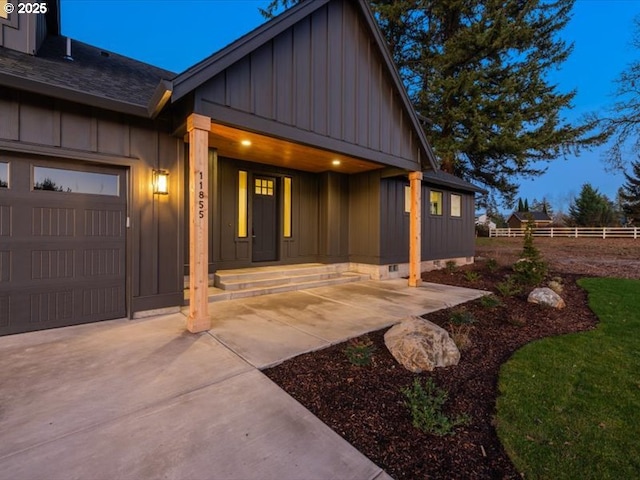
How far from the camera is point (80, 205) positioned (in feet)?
13.7

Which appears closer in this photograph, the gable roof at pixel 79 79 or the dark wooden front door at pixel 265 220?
the gable roof at pixel 79 79

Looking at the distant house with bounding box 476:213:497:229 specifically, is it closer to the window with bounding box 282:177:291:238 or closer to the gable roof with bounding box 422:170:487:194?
the gable roof with bounding box 422:170:487:194

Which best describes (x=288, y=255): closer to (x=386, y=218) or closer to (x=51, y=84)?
(x=386, y=218)

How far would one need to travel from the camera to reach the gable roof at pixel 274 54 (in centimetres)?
386

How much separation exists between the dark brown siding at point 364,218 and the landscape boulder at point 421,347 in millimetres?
4723

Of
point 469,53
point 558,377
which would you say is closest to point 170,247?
point 558,377

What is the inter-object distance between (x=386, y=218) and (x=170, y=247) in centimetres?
550

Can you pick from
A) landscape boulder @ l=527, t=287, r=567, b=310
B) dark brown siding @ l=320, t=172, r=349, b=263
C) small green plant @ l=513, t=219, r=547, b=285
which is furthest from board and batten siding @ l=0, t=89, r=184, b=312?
small green plant @ l=513, t=219, r=547, b=285

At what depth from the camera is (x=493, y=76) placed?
1380 cm

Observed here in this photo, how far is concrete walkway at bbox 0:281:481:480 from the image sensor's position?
1825mm

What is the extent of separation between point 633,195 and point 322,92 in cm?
3708

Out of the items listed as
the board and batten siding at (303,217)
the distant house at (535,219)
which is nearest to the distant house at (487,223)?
the distant house at (535,219)

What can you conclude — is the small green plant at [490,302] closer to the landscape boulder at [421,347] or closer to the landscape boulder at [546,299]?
the landscape boulder at [546,299]

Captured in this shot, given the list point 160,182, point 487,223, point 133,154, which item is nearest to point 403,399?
point 160,182
